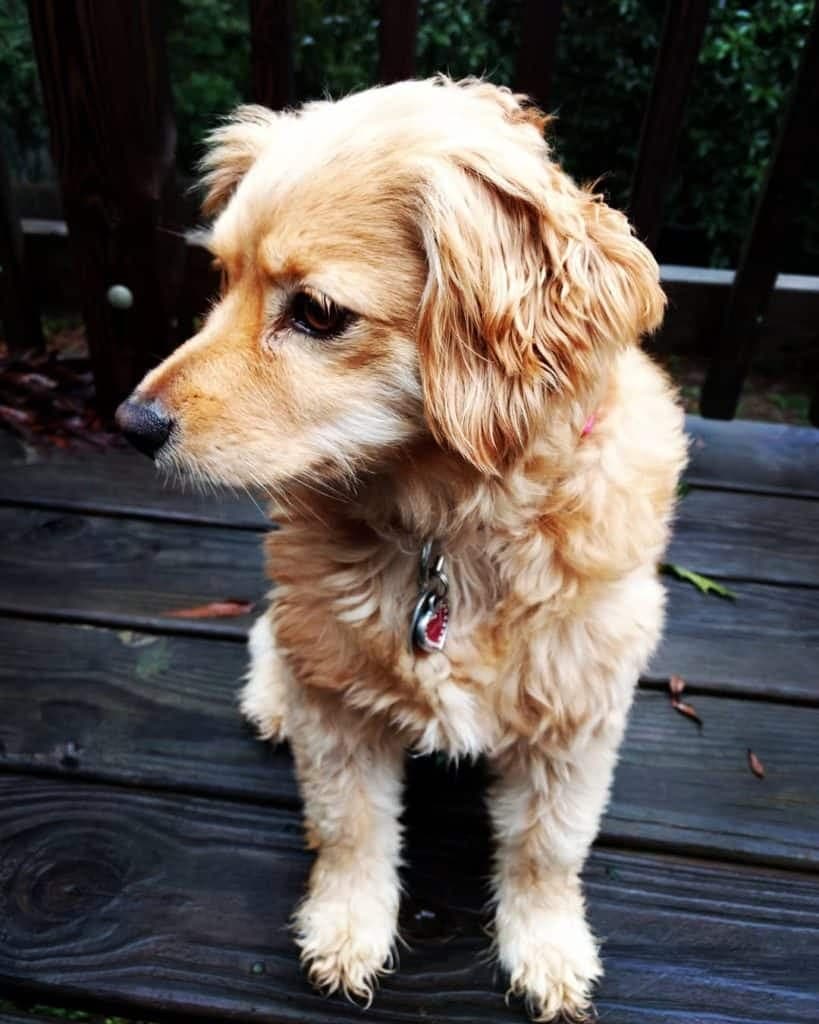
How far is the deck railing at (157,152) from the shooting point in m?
1.82

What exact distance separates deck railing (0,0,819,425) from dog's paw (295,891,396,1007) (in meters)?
1.44

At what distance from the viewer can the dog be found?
933 millimetres

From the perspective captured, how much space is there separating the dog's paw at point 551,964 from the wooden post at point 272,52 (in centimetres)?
177

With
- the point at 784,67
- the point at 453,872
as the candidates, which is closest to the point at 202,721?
the point at 453,872

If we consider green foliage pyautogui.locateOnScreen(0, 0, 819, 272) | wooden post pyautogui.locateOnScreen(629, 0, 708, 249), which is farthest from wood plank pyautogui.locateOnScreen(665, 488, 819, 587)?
green foliage pyautogui.locateOnScreen(0, 0, 819, 272)

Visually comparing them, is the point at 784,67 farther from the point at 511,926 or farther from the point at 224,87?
the point at 511,926

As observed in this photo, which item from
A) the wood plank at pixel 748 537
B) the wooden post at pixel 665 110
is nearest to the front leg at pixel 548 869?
the wood plank at pixel 748 537

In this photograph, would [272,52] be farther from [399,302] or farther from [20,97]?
[20,97]

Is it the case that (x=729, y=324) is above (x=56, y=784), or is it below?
above

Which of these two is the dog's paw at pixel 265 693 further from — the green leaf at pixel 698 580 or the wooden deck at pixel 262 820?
the green leaf at pixel 698 580

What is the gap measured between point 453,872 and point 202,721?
0.54m

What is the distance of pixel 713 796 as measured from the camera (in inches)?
58.8

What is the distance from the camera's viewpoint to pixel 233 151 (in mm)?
1199

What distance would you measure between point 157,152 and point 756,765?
180 centimetres
